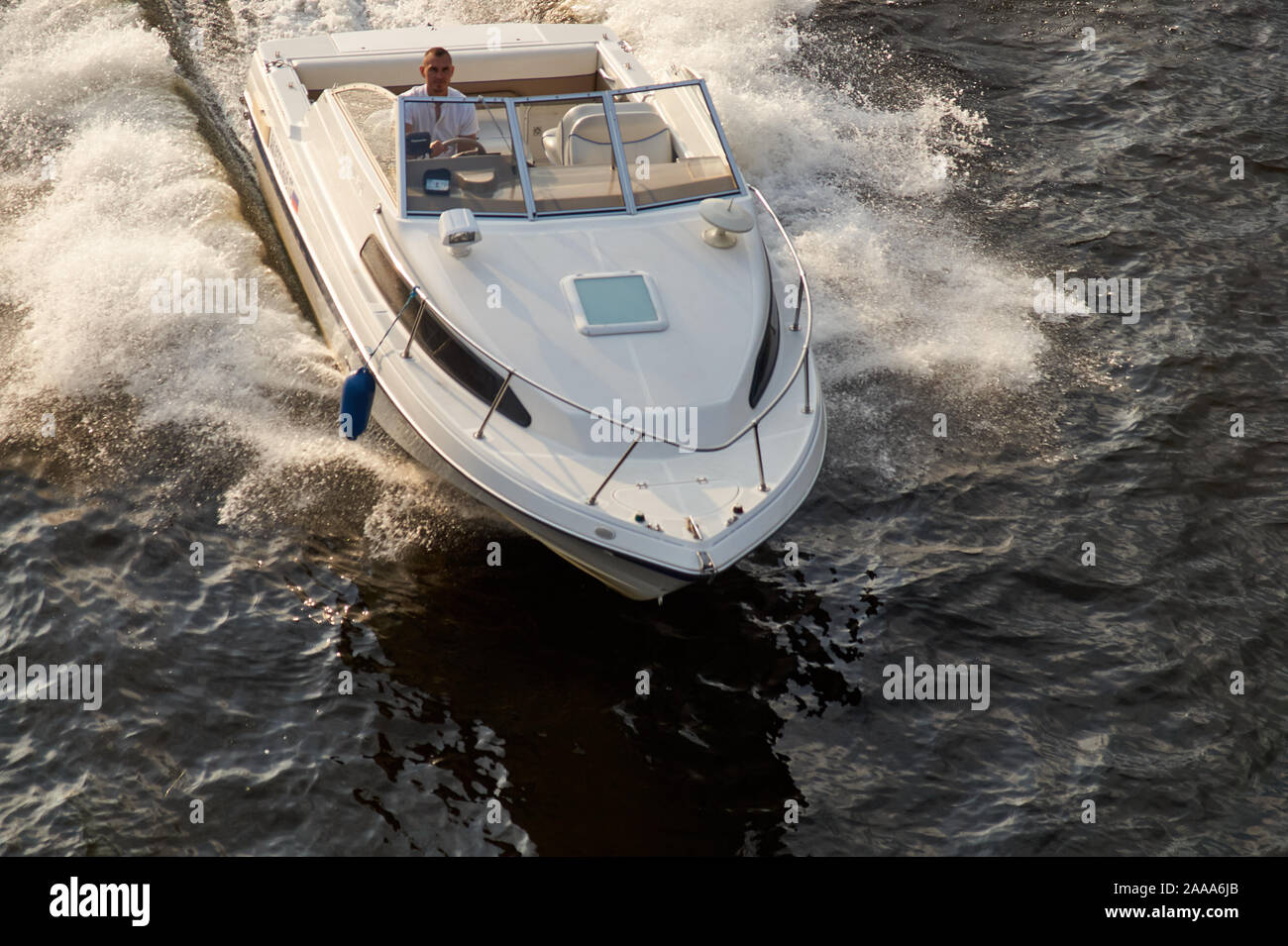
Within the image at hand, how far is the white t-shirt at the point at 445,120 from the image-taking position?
370 inches

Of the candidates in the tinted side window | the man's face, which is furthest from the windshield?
the tinted side window

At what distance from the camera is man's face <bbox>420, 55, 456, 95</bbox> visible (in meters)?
9.80

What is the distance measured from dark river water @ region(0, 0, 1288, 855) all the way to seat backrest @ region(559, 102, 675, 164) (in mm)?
2416

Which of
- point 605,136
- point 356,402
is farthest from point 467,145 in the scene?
point 356,402

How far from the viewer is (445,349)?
320 inches

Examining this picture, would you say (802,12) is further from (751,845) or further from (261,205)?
(751,845)

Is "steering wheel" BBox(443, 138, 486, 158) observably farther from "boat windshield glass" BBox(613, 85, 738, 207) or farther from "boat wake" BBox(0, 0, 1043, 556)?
"boat wake" BBox(0, 0, 1043, 556)

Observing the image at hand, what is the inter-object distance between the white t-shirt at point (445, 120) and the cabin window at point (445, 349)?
3.84ft

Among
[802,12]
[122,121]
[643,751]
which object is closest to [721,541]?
[643,751]

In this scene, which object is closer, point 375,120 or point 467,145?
point 467,145

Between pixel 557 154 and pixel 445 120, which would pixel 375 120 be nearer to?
pixel 445 120

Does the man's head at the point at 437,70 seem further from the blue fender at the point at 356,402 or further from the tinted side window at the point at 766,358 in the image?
the tinted side window at the point at 766,358

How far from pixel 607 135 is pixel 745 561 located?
3.40 metres

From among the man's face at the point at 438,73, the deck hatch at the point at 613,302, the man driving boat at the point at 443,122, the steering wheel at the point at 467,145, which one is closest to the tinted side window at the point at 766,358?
the deck hatch at the point at 613,302
